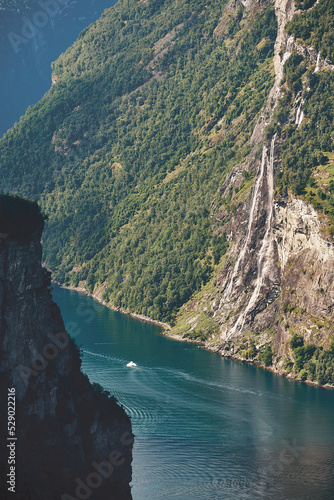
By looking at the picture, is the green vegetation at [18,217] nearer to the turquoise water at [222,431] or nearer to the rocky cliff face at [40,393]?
the rocky cliff face at [40,393]

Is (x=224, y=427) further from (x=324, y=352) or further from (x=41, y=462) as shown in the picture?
(x=41, y=462)

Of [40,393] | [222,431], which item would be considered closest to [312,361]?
[222,431]

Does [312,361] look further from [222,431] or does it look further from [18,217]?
[18,217]

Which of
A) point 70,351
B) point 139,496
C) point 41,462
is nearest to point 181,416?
point 139,496

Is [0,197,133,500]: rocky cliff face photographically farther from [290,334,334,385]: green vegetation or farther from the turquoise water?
[290,334,334,385]: green vegetation

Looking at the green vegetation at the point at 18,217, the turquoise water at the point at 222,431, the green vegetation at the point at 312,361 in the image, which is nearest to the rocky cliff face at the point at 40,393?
the green vegetation at the point at 18,217
